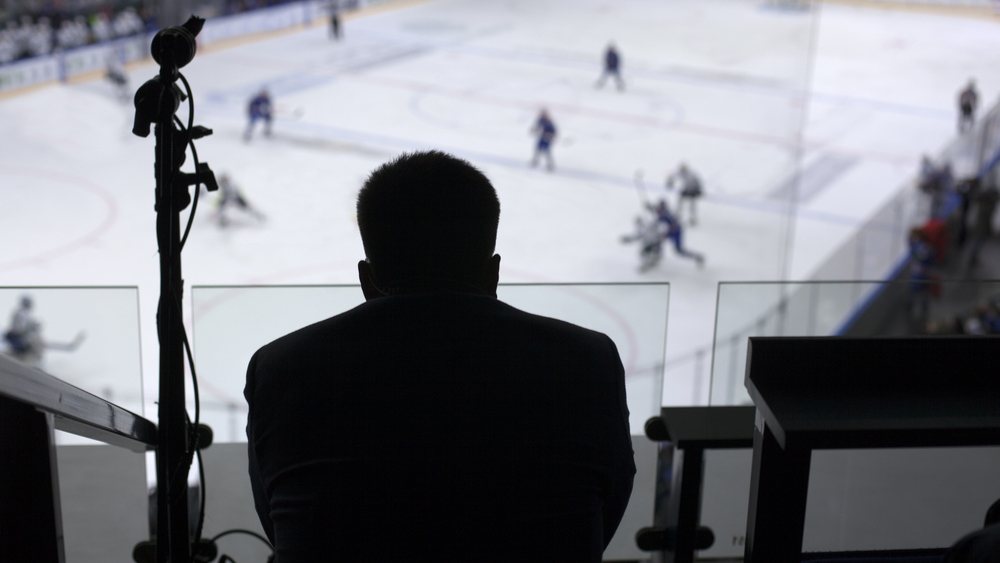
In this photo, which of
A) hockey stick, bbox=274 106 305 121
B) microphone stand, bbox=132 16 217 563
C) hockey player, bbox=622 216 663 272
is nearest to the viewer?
microphone stand, bbox=132 16 217 563

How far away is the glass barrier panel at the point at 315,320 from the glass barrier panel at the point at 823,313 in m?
0.13

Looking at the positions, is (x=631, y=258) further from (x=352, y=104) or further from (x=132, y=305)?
(x=132, y=305)

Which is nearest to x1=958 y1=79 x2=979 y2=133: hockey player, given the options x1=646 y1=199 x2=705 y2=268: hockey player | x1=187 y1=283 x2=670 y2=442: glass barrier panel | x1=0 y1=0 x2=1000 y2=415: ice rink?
x1=0 y1=0 x2=1000 y2=415: ice rink

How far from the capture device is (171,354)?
131cm

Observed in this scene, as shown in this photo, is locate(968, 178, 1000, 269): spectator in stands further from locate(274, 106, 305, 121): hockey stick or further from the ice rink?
locate(274, 106, 305, 121): hockey stick

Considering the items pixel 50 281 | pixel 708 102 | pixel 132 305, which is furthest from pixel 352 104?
pixel 132 305

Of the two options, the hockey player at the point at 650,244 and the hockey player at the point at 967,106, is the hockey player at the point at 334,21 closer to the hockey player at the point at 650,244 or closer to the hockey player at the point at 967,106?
the hockey player at the point at 650,244

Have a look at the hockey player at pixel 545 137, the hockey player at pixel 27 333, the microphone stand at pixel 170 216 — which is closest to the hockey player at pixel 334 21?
the hockey player at pixel 545 137

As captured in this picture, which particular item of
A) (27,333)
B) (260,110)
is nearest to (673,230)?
(260,110)

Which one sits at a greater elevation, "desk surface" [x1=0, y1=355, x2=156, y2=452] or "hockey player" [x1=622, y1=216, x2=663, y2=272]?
"desk surface" [x1=0, y1=355, x2=156, y2=452]

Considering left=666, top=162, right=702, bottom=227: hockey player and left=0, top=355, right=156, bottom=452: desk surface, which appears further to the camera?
left=666, top=162, right=702, bottom=227: hockey player

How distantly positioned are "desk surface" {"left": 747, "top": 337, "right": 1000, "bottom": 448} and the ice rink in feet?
17.2

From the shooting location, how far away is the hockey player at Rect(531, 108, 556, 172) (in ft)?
42.7

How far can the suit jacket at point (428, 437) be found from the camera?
94 centimetres
